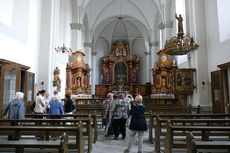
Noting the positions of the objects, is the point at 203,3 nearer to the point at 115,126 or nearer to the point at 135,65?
the point at 115,126

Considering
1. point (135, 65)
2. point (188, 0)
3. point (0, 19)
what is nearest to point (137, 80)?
point (135, 65)

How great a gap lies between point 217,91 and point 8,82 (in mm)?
9220

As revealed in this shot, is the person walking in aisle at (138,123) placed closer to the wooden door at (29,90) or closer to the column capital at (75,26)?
the wooden door at (29,90)

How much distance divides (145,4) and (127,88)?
32.6 ft

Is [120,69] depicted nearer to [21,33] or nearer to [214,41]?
[214,41]

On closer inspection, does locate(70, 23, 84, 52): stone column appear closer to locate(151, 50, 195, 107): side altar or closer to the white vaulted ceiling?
the white vaulted ceiling

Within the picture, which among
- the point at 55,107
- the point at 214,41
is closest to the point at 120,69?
the point at 214,41

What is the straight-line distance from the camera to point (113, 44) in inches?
1067

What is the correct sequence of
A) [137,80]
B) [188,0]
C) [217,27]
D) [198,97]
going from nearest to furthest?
[217,27], [198,97], [188,0], [137,80]

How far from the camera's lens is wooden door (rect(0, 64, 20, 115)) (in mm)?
7362

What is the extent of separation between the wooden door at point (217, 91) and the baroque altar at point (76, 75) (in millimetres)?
10605

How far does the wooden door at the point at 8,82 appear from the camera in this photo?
736 centimetres

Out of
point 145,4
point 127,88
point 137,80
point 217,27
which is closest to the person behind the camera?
point 217,27

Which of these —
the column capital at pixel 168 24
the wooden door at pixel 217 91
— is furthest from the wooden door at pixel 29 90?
the column capital at pixel 168 24
